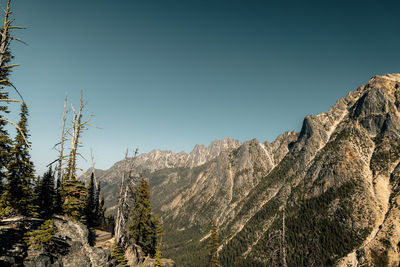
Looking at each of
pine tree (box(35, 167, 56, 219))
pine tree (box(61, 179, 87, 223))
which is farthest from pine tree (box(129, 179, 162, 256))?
pine tree (box(61, 179, 87, 223))

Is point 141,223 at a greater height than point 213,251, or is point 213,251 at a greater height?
point 141,223

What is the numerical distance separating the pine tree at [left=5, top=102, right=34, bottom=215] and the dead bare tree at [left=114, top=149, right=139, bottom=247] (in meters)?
10.6

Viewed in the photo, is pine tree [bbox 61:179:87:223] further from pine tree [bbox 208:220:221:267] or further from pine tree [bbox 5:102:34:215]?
pine tree [bbox 208:220:221:267]

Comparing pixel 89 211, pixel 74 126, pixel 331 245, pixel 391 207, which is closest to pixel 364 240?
pixel 331 245

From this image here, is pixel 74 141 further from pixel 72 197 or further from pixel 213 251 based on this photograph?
pixel 213 251

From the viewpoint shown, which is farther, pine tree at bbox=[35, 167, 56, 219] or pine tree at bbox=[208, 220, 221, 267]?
pine tree at bbox=[208, 220, 221, 267]

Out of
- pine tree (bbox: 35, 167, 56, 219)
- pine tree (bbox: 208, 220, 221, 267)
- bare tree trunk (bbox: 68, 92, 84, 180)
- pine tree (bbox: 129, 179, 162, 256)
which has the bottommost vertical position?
pine tree (bbox: 208, 220, 221, 267)

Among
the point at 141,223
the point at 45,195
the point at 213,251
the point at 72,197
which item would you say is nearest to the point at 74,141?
the point at 72,197

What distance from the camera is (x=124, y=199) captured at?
1262 inches

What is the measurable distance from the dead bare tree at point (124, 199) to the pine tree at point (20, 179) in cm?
1064

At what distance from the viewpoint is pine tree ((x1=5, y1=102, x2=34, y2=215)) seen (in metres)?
23.1

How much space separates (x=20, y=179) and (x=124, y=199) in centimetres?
1285

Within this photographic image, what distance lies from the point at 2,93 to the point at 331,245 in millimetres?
238957

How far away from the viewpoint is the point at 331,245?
190 metres
